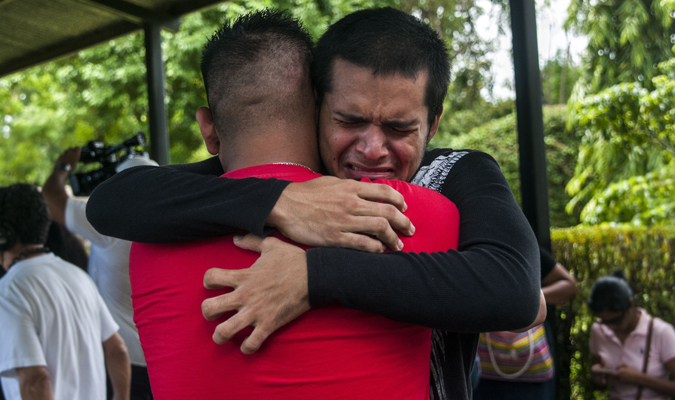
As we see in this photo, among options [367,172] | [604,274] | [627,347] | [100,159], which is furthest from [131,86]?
[367,172]

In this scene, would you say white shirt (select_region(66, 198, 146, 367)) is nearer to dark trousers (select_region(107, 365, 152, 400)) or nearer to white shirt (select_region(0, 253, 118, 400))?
dark trousers (select_region(107, 365, 152, 400))

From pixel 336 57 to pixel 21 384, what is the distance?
2447 mm

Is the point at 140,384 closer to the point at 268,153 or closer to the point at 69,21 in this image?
the point at 268,153

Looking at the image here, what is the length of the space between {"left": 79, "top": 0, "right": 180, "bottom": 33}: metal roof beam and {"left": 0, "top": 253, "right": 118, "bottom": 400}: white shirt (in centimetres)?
200

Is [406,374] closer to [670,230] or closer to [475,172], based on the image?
[475,172]

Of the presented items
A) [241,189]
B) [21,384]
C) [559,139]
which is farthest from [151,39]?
[559,139]

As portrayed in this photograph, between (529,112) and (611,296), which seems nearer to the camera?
(529,112)

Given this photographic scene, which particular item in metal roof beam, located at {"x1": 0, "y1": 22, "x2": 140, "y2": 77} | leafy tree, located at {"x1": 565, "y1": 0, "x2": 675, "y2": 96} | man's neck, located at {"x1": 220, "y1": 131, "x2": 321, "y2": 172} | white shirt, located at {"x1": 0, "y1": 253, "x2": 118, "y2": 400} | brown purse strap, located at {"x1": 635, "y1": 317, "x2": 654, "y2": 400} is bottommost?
brown purse strap, located at {"x1": 635, "y1": 317, "x2": 654, "y2": 400}

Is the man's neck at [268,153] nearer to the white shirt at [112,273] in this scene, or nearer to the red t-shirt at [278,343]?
the red t-shirt at [278,343]

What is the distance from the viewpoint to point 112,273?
3365 millimetres

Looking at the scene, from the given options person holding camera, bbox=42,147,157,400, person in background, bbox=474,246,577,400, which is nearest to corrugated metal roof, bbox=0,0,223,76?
person holding camera, bbox=42,147,157,400

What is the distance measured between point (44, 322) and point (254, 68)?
91.3 inches

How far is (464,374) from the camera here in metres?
1.18

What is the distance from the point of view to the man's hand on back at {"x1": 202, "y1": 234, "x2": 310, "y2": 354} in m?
0.92
